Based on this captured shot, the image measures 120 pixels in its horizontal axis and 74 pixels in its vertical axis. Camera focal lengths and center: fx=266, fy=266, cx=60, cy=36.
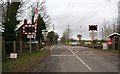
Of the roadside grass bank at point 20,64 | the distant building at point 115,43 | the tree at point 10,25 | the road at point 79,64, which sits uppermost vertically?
the tree at point 10,25

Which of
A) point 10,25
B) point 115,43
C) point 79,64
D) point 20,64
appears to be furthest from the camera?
point 115,43

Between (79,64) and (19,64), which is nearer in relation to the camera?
(19,64)

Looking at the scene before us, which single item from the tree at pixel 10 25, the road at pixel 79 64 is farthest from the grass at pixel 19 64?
the tree at pixel 10 25

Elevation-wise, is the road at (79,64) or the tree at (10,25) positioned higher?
the tree at (10,25)

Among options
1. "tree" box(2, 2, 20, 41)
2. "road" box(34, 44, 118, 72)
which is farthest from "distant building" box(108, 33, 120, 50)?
"tree" box(2, 2, 20, 41)

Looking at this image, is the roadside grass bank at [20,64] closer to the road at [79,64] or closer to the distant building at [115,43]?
the road at [79,64]

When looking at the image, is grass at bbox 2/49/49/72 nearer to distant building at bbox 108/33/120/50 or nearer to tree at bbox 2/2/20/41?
tree at bbox 2/2/20/41

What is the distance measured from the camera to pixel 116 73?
1562 cm

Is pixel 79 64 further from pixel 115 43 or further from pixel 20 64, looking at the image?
pixel 115 43

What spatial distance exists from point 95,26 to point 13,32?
24.8 meters

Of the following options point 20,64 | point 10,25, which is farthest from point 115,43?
point 20,64

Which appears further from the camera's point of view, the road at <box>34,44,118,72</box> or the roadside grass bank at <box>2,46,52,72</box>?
the road at <box>34,44,118,72</box>

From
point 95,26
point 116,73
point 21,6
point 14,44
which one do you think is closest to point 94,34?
point 95,26

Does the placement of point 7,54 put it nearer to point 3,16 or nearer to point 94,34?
point 3,16
